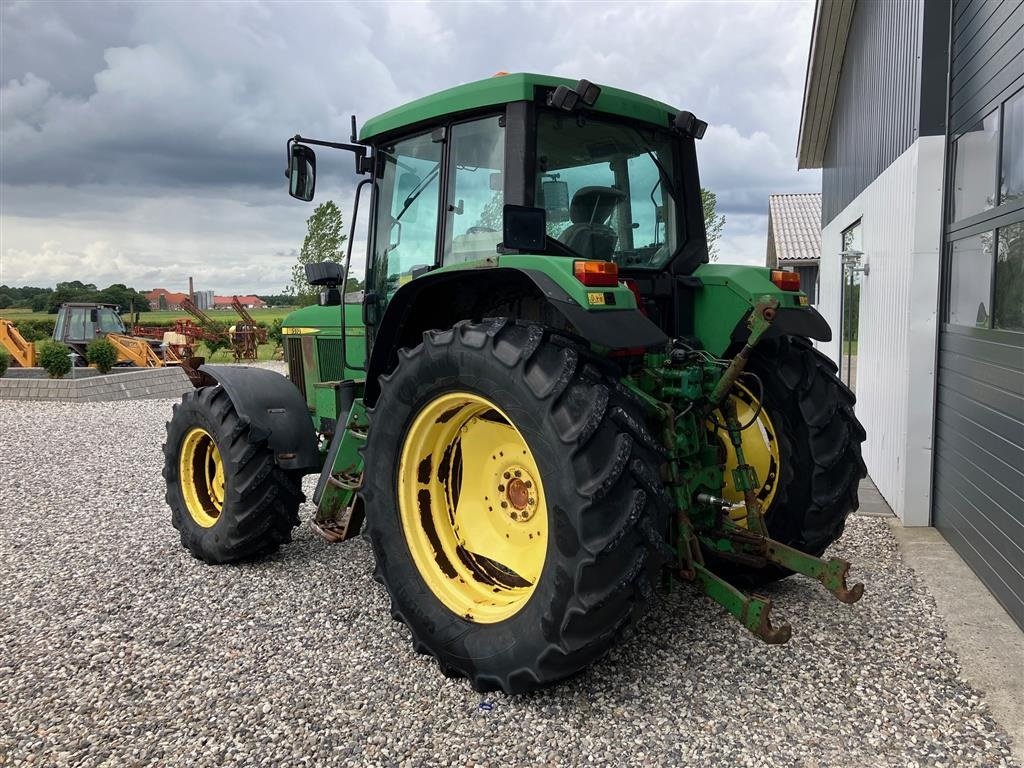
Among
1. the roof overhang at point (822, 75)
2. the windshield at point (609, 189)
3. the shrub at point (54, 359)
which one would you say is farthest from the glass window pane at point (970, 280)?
the shrub at point (54, 359)

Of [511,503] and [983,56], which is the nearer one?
[511,503]

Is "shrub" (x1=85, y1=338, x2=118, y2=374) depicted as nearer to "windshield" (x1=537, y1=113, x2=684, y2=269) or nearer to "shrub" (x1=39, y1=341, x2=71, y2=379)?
"shrub" (x1=39, y1=341, x2=71, y2=379)

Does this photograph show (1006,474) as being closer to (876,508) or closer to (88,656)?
(876,508)

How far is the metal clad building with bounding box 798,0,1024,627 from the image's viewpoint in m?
3.93

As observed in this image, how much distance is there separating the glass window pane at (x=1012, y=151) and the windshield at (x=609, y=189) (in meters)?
1.77

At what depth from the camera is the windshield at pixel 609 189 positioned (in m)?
3.38

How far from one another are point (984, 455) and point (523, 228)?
9.85 ft

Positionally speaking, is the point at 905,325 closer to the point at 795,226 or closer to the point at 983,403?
the point at 983,403

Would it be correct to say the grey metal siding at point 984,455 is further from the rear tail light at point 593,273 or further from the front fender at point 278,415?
the front fender at point 278,415

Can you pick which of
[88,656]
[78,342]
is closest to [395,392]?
[88,656]

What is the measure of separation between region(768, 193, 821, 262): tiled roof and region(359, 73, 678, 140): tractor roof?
1866 cm

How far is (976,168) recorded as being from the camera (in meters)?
4.68

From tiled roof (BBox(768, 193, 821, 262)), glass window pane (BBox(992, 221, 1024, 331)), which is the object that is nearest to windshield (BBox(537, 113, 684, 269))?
glass window pane (BBox(992, 221, 1024, 331))

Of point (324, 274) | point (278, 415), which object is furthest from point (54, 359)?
point (324, 274)
